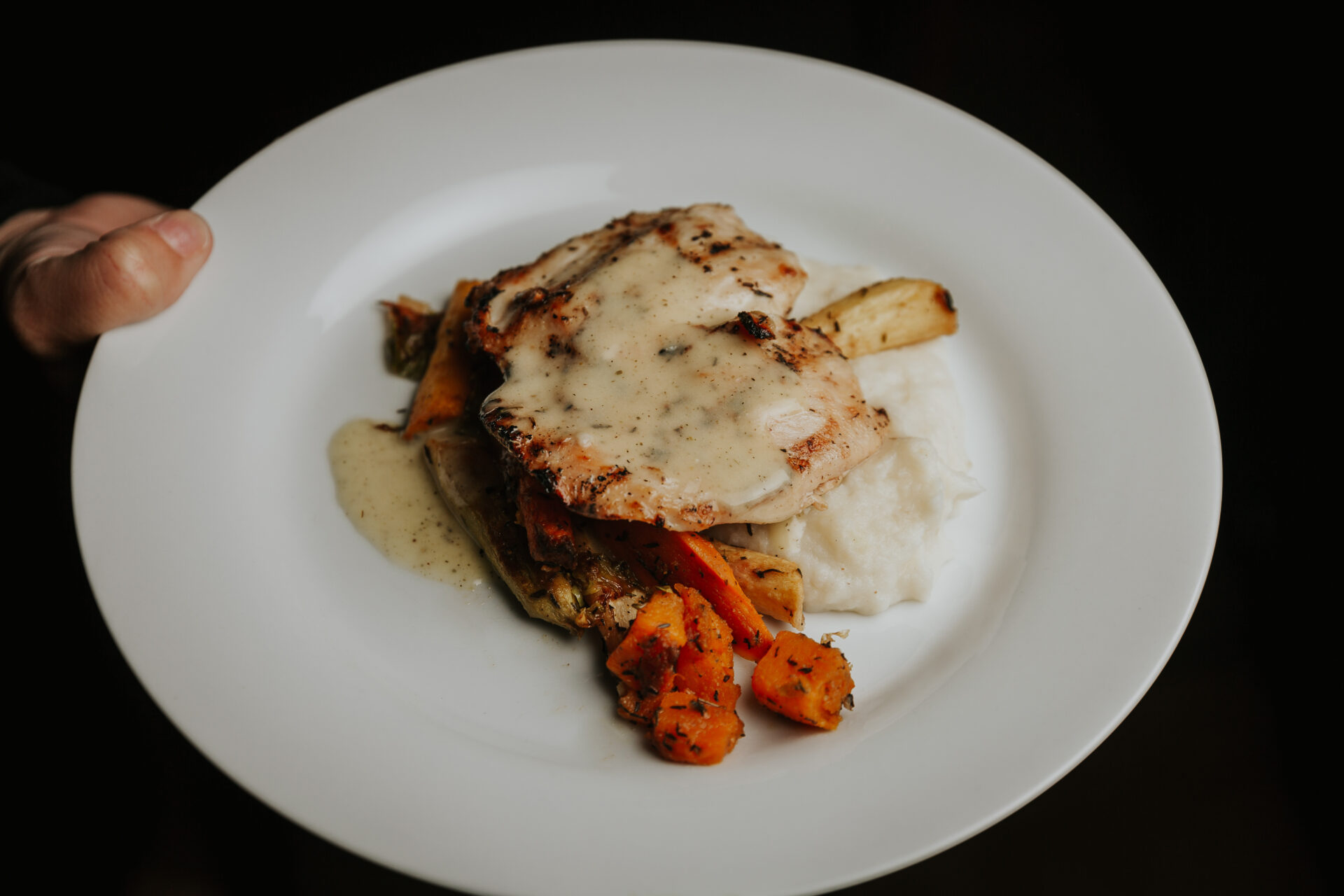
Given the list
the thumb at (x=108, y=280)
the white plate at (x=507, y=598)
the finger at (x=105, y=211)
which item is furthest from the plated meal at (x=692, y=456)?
the finger at (x=105, y=211)

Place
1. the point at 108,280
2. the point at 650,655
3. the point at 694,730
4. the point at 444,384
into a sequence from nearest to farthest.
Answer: the point at 694,730 → the point at 650,655 → the point at 108,280 → the point at 444,384

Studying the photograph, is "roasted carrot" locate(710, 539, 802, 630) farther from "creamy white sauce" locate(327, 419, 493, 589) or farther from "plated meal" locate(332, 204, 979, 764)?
"creamy white sauce" locate(327, 419, 493, 589)

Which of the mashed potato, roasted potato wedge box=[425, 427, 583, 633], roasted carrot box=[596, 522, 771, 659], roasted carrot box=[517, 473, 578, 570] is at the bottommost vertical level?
roasted potato wedge box=[425, 427, 583, 633]

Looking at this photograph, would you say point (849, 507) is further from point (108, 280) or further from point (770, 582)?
point (108, 280)

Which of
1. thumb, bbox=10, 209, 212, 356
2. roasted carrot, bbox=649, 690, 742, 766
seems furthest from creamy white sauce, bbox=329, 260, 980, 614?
thumb, bbox=10, 209, 212, 356

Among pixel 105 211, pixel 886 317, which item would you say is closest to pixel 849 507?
pixel 886 317

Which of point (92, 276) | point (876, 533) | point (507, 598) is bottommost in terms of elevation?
point (507, 598)

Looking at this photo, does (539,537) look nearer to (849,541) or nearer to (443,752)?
(443,752)
